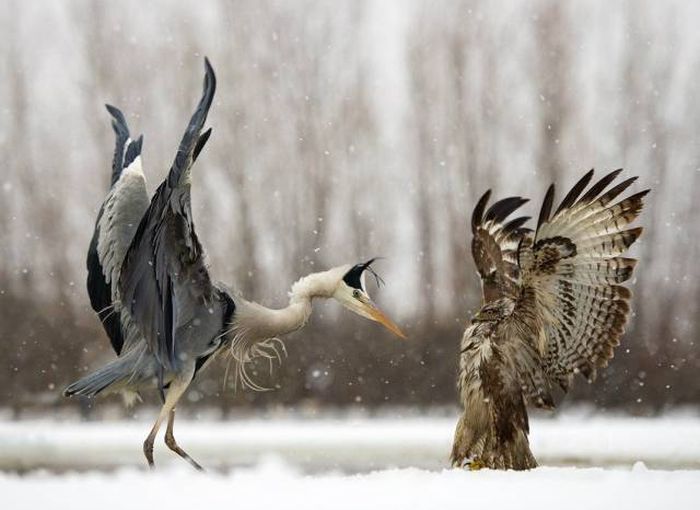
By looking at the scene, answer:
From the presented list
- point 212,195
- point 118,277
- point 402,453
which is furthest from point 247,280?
point 118,277

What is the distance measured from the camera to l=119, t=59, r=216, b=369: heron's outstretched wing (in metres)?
5.14

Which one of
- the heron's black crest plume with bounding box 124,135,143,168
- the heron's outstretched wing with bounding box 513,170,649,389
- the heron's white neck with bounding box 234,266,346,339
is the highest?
the heron's black crest plume with bounding box 124,135,143,168

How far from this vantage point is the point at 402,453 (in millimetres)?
8031

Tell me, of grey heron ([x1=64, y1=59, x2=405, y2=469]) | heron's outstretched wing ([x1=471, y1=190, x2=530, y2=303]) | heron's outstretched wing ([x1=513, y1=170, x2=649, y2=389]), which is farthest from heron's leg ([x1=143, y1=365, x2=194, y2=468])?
heron's outstretched wing ([x1=513, y1=170, x2=649, y2=389])

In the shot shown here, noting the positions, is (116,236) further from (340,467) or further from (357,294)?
(340,467)

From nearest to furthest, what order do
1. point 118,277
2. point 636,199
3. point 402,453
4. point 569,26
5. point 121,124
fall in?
point 636,199
point 118,277
point 121,124
point 402,453
point 569,26

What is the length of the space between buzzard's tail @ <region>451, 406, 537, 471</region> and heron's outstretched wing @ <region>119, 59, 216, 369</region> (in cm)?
160

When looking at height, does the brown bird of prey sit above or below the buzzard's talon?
above

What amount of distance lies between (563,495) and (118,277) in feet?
8.95

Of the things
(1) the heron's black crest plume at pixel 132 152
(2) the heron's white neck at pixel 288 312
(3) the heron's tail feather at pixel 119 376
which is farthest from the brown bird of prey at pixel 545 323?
(1) the heron's black crest plume at pixel 132 152

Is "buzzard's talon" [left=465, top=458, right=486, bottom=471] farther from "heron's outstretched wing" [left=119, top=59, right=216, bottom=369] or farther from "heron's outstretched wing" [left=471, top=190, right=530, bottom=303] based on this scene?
"heron's outstretched wing" [left=119, top=59, right=216, bottom=369]

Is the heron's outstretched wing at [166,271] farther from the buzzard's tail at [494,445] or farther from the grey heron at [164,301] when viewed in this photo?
the buzzard's tail at [494,445]

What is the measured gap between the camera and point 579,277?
5.61 meters

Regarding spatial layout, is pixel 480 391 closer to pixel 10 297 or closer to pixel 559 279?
pixel 559 279
